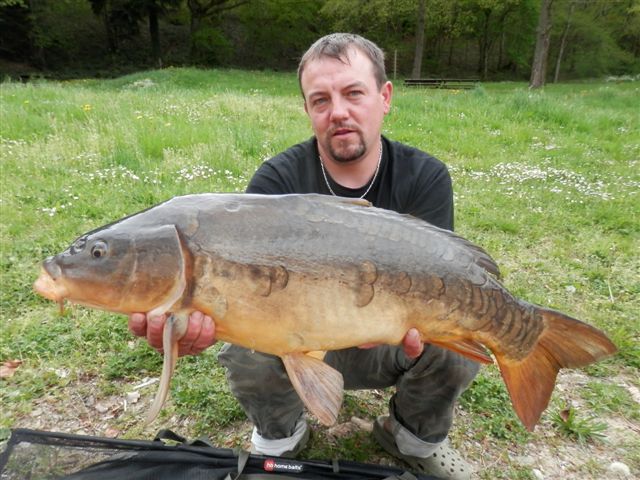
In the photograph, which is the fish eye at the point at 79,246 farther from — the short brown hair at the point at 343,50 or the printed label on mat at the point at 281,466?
the short brown hair at the point at 343,50

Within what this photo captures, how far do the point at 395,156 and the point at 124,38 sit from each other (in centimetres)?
2746

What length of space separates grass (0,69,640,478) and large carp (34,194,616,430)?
29.1 inches

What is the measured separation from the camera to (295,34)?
93.0ft

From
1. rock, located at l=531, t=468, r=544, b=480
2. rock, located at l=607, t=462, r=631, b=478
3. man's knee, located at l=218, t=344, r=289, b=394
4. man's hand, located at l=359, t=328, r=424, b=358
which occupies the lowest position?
rock, located at l=531, t=468, r=544, b=480

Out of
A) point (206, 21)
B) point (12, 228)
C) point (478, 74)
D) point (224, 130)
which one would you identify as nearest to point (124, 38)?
point (206, 21)

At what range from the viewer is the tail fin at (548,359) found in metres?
1.50

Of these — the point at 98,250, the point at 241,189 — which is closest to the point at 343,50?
the point at 98,250

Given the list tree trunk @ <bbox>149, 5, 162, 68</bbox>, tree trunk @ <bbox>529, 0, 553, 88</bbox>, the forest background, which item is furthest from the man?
tree trunk @ <bbox>149, 5, 162, 68</bbox>

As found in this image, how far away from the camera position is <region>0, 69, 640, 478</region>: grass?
212 centimetres

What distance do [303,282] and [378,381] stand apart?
2.67 ft

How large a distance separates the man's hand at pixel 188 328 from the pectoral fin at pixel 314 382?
0.23 metres

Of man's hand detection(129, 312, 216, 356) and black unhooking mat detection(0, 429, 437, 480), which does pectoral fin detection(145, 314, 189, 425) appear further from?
black unhooking mat detection(0, 429, 437, 480)

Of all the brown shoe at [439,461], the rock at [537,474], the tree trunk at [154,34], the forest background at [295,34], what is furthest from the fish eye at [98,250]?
the tree trunk at [154,34]

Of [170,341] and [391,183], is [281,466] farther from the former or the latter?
[391,183]
